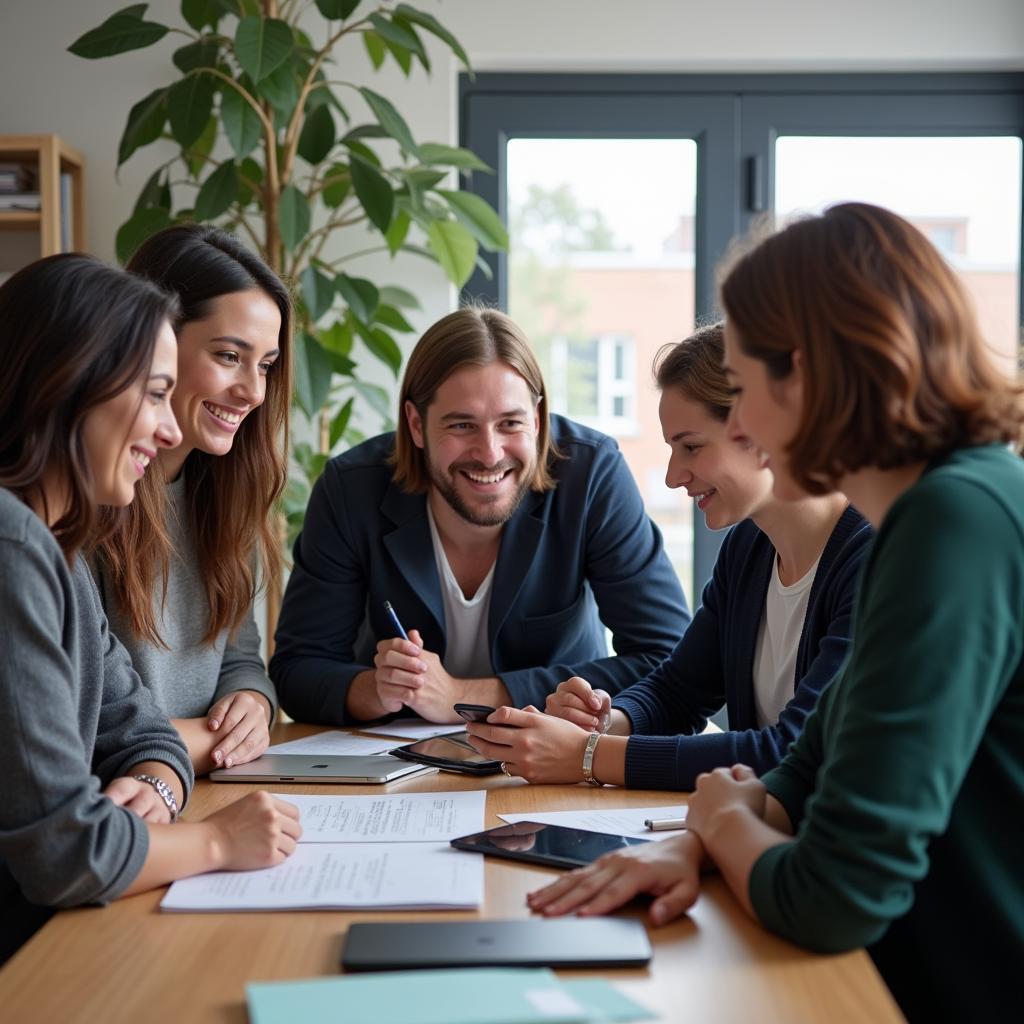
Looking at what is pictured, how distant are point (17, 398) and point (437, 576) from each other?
3.62 feet

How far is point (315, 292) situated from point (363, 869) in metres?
1.98

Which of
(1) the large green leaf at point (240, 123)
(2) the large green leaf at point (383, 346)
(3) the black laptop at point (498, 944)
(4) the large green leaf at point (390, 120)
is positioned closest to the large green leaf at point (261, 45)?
(1) the large green leaf at point (240, 123)

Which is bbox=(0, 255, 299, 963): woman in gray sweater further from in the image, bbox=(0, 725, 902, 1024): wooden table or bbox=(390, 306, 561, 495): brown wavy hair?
bbox=(390, 306, 561, 495): brown wavy hair

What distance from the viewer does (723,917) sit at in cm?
105

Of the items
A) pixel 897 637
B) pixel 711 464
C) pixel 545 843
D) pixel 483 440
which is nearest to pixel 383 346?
pixel 483 440

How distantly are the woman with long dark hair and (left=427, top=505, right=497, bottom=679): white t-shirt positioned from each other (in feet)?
1.18

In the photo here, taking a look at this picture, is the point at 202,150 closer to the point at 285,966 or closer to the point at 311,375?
the point at 311,375

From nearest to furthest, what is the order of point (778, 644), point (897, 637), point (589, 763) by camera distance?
point (897, 637) → point (589, 763) → point (778, 644)

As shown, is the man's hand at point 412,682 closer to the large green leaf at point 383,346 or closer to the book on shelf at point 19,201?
the large green leaf at point 383,346

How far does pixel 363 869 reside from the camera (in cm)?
118

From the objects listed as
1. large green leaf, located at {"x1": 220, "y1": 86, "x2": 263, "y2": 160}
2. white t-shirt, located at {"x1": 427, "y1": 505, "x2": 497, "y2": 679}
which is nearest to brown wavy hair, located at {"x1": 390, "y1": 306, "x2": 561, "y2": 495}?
white t-shirt, located at {"x1": 427, "y1": 505, "x2": 497, "y2": 679}

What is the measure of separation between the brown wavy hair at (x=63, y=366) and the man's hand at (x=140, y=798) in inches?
11.1

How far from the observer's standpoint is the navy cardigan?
1.51 metres

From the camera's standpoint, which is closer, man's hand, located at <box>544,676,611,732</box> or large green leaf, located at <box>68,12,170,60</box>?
man's hand, located at <box>544,676,611,732</box>
